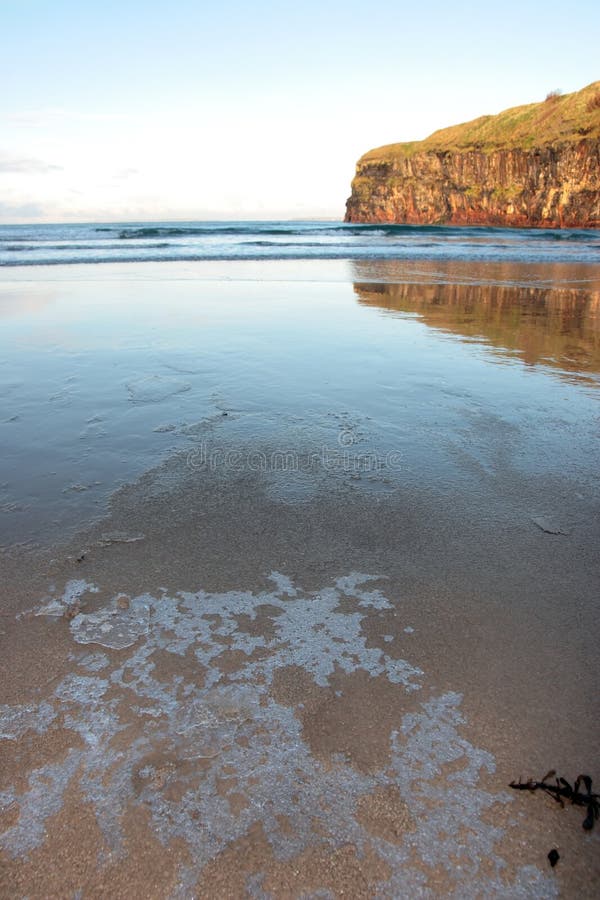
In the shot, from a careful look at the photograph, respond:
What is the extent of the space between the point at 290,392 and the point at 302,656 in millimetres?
2979

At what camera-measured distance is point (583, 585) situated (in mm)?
2115

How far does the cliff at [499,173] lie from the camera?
54156 mm

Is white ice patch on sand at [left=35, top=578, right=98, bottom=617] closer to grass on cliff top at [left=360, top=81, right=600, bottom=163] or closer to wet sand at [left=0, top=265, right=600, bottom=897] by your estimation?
wet sand at [left=0, top=265, right=600, bottom=897]

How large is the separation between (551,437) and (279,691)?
9.09ft

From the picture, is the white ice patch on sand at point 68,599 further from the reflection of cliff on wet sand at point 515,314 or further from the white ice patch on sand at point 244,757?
the reflection of cliff on wet sand at point 515,314

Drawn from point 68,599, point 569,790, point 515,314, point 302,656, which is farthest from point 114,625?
point 515,314

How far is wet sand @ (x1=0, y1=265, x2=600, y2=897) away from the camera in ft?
3.93

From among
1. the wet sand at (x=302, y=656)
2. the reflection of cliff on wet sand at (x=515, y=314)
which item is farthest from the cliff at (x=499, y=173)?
the wet sand at (x=302, y=656)

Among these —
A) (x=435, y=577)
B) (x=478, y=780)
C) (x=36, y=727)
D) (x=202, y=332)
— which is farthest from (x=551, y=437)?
(x=202, y=332)

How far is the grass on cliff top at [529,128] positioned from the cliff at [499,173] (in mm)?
127

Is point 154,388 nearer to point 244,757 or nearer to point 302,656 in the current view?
point 302,656

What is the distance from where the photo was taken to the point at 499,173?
63906 millimetres

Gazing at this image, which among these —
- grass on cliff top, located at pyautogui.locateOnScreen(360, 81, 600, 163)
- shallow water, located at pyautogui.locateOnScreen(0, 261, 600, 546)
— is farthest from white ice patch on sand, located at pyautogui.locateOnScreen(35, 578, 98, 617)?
grass on cliff top, located at pyautogui.locateOnScreen(360, 81, 600, 163)

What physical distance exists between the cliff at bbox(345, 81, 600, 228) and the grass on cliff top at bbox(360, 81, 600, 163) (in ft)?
0.42
